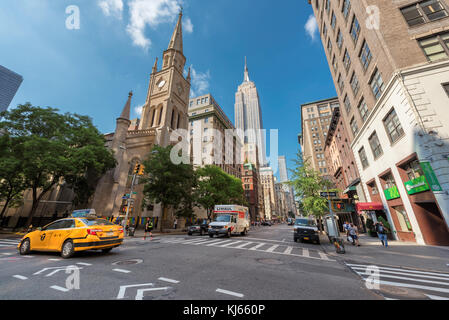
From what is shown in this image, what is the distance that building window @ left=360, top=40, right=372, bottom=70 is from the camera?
60.2 feet

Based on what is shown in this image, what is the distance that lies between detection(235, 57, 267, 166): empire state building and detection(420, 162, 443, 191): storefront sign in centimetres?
12857

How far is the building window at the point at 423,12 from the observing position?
48.9 feet

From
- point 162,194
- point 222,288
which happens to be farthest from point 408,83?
point 162,194

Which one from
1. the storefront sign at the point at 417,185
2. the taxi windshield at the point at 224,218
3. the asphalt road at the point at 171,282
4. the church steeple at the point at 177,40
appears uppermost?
the church steeple at the point at 177,40

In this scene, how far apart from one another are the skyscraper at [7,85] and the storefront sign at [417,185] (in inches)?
6382

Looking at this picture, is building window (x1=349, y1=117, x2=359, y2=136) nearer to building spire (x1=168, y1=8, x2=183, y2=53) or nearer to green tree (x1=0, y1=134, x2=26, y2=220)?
green tree (x1=0, y1=134, x2=26, y2=220)

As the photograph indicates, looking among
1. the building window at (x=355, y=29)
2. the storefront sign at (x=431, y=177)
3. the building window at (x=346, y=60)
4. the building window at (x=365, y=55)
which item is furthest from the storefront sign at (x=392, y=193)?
the building window at (x=355, y=29)

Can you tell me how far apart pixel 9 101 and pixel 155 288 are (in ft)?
549

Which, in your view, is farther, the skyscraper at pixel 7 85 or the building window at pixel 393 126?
the skyscraper at pixel 7 85

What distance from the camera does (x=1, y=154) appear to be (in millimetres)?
19812

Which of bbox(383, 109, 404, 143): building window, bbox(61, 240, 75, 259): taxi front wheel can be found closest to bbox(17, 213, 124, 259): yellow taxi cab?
bbox(61, 240, 75, 259): taxi front wheel

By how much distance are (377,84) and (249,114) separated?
150344 mm

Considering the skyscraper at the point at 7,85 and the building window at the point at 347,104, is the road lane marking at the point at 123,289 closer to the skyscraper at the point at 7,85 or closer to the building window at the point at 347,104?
the building window at the point at 347,104
